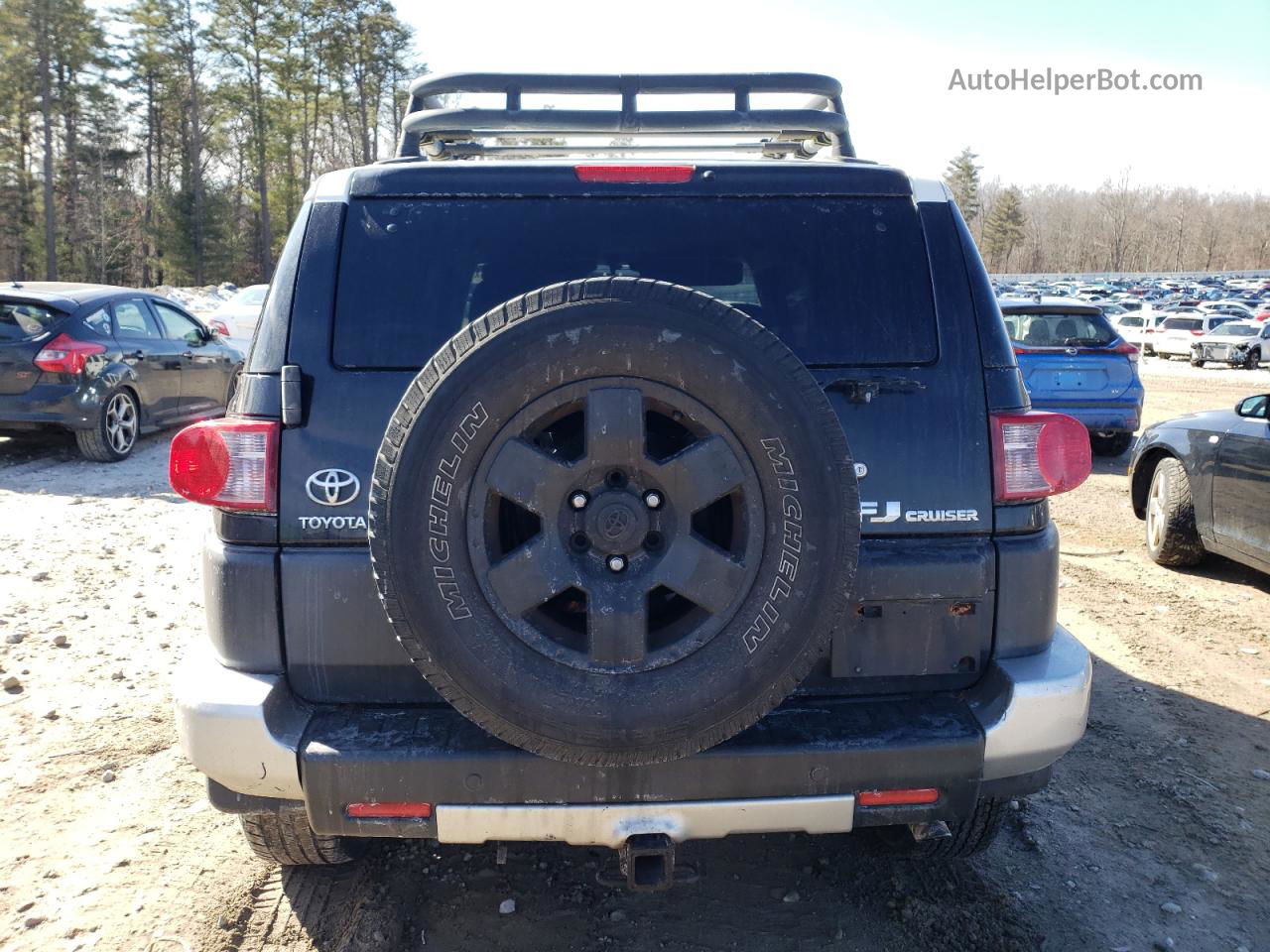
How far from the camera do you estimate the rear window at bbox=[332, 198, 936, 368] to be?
8.22 feet

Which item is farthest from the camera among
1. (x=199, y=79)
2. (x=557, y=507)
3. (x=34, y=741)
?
(x=199, y=79)

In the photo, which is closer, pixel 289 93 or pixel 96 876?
pixel 96 876

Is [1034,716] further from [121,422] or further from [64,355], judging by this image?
[121,422]

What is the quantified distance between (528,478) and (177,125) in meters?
63.6

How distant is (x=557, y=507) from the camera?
2.10m

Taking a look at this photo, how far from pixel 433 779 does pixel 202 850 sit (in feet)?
4.64

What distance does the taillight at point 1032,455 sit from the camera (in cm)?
249

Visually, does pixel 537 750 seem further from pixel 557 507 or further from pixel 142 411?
pixel 142 411

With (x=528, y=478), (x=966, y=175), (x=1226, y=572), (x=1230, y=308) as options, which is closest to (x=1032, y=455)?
(x=528, y=478)

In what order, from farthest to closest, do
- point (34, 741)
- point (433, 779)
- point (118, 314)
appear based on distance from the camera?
point (118, 314) < point (34, 741) < point (433, 779)

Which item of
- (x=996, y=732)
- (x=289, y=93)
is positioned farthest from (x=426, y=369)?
(x=289, y=93)

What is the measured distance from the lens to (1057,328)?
11.4m

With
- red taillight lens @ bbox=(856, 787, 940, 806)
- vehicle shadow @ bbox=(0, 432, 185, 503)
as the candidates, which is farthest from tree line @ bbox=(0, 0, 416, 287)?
red taillight lens @ bbox=(856, 787, 940, 806)

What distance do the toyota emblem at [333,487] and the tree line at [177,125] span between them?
5040 centimetres
